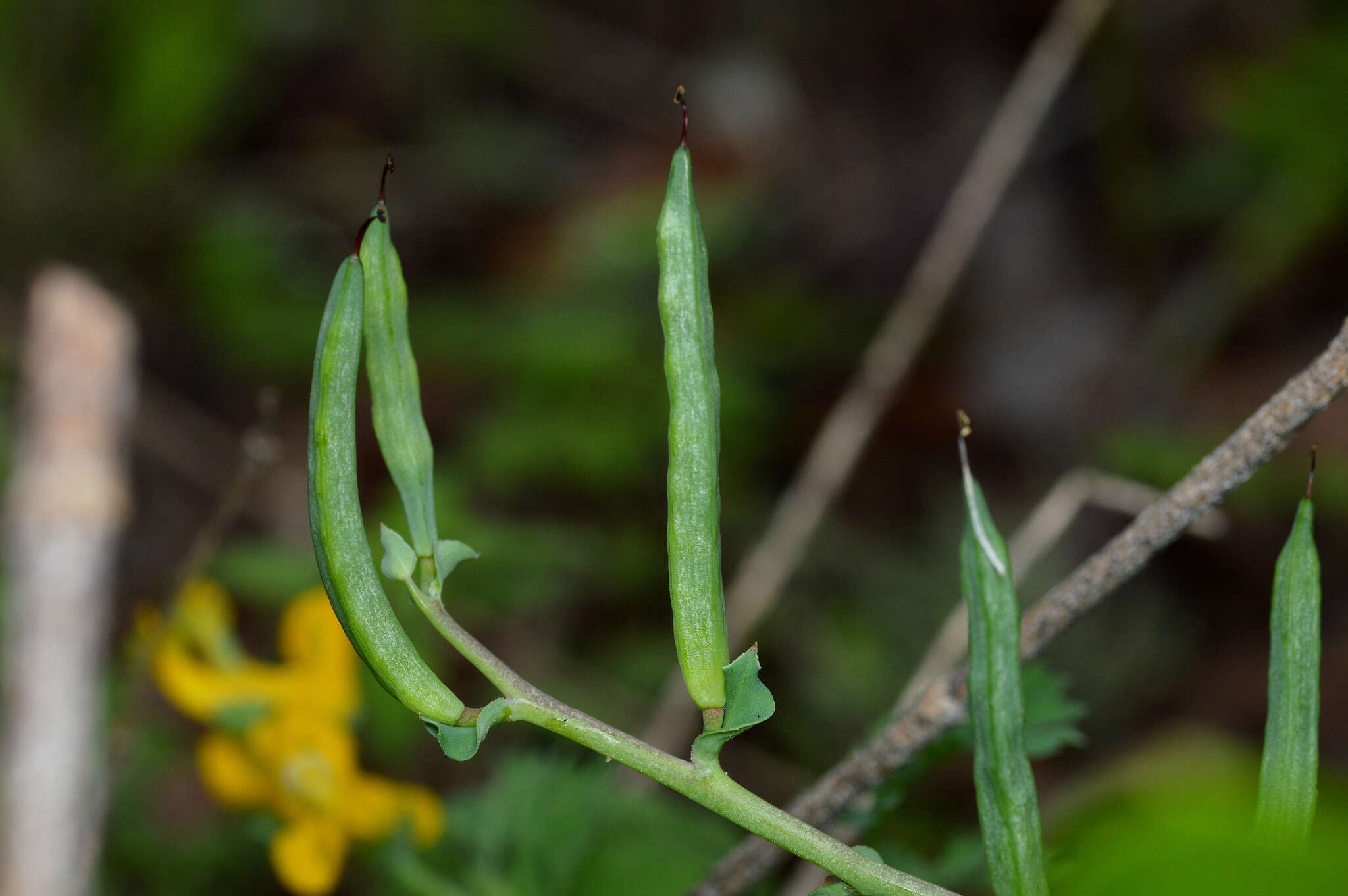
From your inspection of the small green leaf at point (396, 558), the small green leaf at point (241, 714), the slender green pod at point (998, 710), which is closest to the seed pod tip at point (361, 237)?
the small green leaf at point (396, 558)

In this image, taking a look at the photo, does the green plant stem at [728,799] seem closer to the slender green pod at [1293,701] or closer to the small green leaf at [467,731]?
the small green leaf at [467,731]

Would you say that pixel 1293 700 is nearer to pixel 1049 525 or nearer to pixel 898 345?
pixel 1049 525

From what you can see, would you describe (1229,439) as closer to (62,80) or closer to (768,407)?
(768,407)

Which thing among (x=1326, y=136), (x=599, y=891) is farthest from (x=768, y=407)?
(x=599, y=891)

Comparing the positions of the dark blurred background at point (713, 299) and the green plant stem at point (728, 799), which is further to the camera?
the dark blurred background at point (713, 299)

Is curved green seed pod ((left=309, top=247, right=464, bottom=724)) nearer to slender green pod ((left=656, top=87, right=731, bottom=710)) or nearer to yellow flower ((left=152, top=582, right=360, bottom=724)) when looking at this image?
slender green pod ((left=656, top=87, right=731, bottom=710))

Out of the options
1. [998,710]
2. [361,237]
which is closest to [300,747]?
[361,237]

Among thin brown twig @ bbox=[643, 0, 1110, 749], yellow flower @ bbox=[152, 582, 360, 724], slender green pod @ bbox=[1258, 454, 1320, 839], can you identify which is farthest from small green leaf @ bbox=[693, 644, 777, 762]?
thin brown twig @ bbox=[643, 0, 1110, 749]
